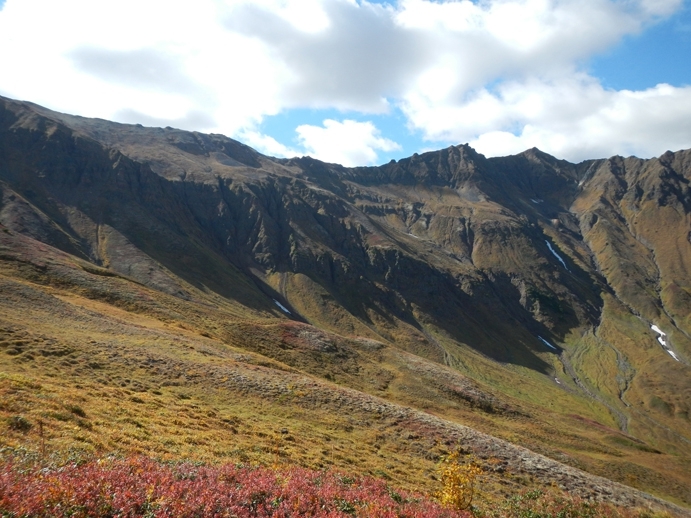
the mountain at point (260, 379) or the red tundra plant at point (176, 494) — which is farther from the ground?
the red tundra plant at point (176, 494)

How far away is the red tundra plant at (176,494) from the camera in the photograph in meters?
9.59

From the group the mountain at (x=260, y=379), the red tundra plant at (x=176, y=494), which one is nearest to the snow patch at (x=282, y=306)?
the mountain at (x=260, y=379)

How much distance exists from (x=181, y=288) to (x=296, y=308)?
52386 mm

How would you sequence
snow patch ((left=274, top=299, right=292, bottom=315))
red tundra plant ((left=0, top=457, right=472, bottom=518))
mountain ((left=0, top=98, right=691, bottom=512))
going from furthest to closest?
snow patch ((left=274, top=299, right=292, bottom=315))
mountain ((left=0, top=98, right=691, bottom=512))
red tundra plant ((left=0, top=457, right=472, bottom=518))

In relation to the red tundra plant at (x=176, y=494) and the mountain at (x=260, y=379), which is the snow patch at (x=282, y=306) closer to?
the mountain at (x=260, y=379)

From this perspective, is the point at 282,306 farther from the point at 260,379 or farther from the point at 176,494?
the point at 176,494

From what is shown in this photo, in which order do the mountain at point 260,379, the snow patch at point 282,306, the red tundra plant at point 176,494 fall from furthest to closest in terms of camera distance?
the snow patch at point 282,306
the mountain at point 260,379
the red tundra plant at point 176,494

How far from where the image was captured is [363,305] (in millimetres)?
184875

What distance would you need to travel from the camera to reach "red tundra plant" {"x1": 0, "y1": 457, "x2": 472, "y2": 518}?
9.59 m

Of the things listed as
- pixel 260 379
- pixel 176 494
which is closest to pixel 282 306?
pixel 260 379

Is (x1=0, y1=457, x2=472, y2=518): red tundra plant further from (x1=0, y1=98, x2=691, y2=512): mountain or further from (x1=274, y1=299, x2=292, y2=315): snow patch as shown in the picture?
(x1=274, y1=299, x2=292, y2=315): snow patch

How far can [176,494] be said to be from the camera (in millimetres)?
10797

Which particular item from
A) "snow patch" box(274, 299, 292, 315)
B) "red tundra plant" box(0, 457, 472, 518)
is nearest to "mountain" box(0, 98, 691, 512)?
"snow patch" box(274, 299, 292, 315)

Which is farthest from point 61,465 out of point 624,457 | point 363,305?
point 363,305
